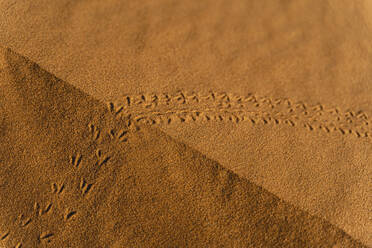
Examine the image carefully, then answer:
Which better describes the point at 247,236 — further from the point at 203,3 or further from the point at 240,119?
the point at 203,3

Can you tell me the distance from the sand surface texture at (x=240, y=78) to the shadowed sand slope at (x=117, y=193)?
0.17m

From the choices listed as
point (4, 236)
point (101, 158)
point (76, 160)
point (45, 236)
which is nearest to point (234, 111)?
point (101, 158)

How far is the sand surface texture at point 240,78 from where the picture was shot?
2.87m

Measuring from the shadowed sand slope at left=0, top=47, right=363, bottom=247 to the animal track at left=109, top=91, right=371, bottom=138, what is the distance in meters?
0.19

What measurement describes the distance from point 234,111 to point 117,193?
1455 mm

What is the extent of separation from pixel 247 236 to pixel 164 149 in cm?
109

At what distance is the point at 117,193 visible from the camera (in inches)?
104

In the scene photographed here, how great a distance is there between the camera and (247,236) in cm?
258

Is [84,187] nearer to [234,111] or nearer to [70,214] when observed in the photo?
[70,214]

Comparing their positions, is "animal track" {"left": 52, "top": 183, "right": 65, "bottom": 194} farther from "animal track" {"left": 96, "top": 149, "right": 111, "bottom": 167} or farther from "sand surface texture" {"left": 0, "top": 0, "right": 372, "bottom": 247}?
"sand surface texture" {"left": 0, "top": 0, "right": 372, "bottom": 247}

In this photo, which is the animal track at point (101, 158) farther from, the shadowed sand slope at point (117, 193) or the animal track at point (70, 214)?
the animal track at point (70, 214)

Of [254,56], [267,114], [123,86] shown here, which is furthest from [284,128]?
[123,86]

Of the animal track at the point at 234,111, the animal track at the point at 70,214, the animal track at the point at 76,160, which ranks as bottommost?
the animal track at the point at 70,214

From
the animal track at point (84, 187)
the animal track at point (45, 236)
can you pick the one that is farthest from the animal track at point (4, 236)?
the animal track at point (84, 187)
